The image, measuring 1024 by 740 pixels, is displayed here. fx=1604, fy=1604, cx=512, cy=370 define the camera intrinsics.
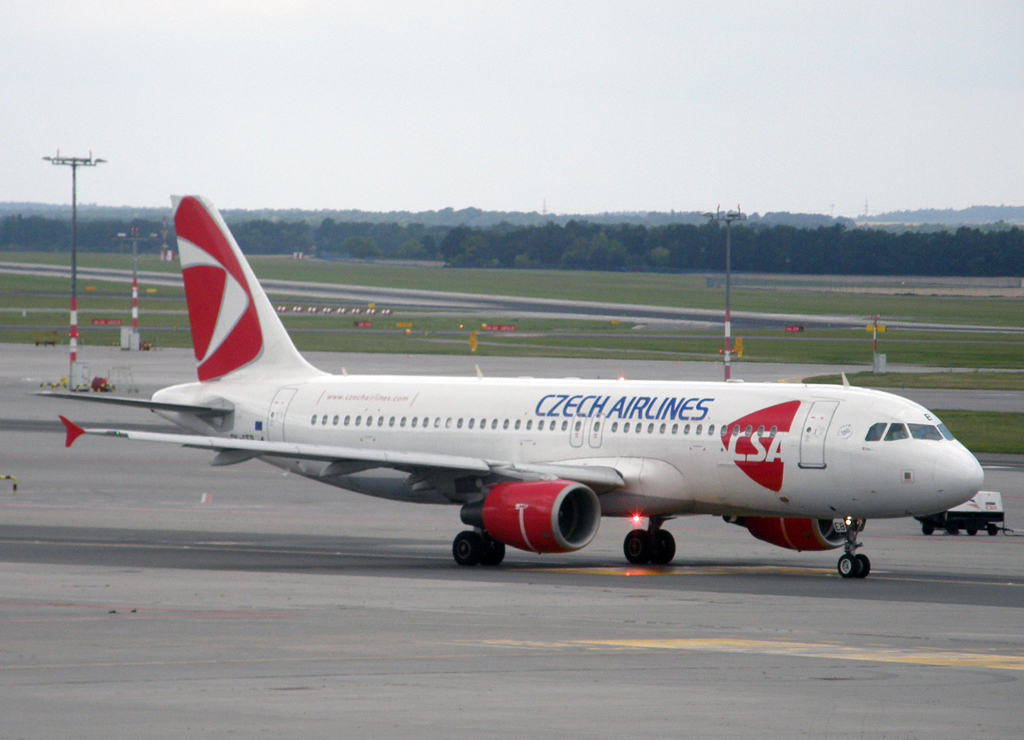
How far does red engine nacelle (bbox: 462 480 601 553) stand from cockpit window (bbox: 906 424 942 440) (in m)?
6.53

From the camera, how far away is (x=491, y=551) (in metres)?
33.9

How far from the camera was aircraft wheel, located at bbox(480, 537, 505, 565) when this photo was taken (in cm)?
3381

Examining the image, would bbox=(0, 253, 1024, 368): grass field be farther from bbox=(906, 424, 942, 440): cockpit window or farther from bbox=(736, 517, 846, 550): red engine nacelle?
bbox=(906, 424, 942, 440): cockpit window

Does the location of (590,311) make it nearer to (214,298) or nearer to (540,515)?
(214,298)

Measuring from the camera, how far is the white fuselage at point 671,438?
31953 millimetres

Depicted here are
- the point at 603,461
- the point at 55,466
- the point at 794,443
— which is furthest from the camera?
the point at 55,466

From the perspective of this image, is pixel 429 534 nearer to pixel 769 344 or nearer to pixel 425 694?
pixel 425 694

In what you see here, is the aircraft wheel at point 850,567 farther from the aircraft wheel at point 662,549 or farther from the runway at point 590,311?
the runway at point 590,311

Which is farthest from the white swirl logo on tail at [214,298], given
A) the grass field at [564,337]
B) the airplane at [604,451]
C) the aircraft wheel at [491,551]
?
the grass field at [564,337]

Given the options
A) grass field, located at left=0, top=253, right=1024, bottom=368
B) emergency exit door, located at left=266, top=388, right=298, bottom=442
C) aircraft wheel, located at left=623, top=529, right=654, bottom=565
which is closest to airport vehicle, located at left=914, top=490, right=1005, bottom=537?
aircraft wheel, located at left=623, top=529, right=654, bottom=565

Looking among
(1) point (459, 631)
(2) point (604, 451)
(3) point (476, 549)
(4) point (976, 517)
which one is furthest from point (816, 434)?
(1) point (459, 631)

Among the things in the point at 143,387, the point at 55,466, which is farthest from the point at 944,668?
the point at 143,387

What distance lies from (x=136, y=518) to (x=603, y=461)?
1386cm

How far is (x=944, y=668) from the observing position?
20.4 m
